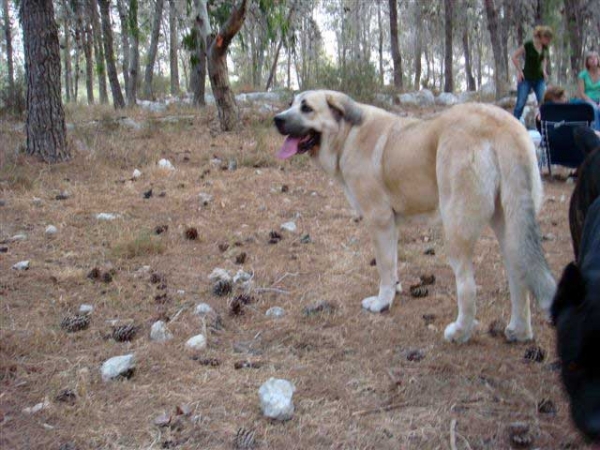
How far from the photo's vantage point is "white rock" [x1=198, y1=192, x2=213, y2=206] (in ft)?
23.5

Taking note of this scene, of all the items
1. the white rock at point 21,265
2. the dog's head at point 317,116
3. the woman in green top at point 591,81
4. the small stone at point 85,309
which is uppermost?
the woman in green top at point 591,81

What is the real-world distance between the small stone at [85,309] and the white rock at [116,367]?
0.84 m

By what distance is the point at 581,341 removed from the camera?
2168mm

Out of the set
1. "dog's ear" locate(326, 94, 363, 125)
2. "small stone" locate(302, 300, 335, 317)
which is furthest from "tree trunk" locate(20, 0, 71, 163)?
"small stone" locate(302, 300, 335, 317)

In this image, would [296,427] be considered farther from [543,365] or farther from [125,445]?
[543,365]

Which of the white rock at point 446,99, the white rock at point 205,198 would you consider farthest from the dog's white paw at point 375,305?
the white rock at point 446,99

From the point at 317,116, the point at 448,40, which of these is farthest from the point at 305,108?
the point at 448,40

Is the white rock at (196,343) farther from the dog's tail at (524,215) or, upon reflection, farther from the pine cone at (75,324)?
the dog's tail at (524,215)

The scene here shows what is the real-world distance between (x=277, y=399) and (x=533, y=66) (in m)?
10.4

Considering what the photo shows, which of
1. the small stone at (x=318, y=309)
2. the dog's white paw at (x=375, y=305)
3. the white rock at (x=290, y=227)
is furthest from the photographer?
the white rock at (x=290, y=227)

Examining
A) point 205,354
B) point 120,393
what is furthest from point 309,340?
point 120,393

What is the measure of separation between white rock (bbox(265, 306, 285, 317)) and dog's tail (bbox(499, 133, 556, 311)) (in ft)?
5.33

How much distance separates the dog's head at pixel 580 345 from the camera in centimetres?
213

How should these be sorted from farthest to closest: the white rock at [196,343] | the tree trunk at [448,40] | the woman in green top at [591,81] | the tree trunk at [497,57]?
1. the tree trunk at [448,40]
2. the tree trunk at [497,57]
3. the woman in green top at [591,81]
4. the white rock at [196,343]
